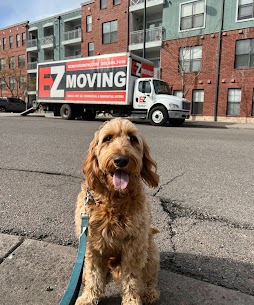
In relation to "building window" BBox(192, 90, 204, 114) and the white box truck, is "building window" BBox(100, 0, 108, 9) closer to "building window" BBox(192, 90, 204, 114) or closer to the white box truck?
the white box truck

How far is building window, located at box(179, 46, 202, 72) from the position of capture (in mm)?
25556

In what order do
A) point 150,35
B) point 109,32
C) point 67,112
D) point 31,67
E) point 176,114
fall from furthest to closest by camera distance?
point 31,67, point 109,32, point 150,35, point 67,112, point 176,114

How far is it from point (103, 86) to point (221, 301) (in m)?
18.4

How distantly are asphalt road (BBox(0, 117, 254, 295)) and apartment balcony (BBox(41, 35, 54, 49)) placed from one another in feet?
119

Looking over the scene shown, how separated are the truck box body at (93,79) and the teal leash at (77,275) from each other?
16.7m

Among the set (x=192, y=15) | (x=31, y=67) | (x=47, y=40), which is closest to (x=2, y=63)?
(x=31, y=67)

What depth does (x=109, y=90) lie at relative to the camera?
1922 cm

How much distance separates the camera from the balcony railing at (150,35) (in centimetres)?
2733

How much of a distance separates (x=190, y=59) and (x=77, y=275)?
26572 mm

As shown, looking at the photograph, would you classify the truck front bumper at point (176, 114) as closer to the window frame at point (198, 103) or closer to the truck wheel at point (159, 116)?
the truck wheel at point (159, 116)

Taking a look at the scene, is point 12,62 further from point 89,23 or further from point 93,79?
point 93,79

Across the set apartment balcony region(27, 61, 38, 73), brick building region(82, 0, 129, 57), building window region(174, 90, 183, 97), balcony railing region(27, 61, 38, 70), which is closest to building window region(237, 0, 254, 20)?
building window region(174, 90, 183, 97)

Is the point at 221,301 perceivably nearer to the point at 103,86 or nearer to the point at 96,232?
the point at 96,232

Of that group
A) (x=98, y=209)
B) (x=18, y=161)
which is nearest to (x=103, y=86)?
(x=18, y=161)
